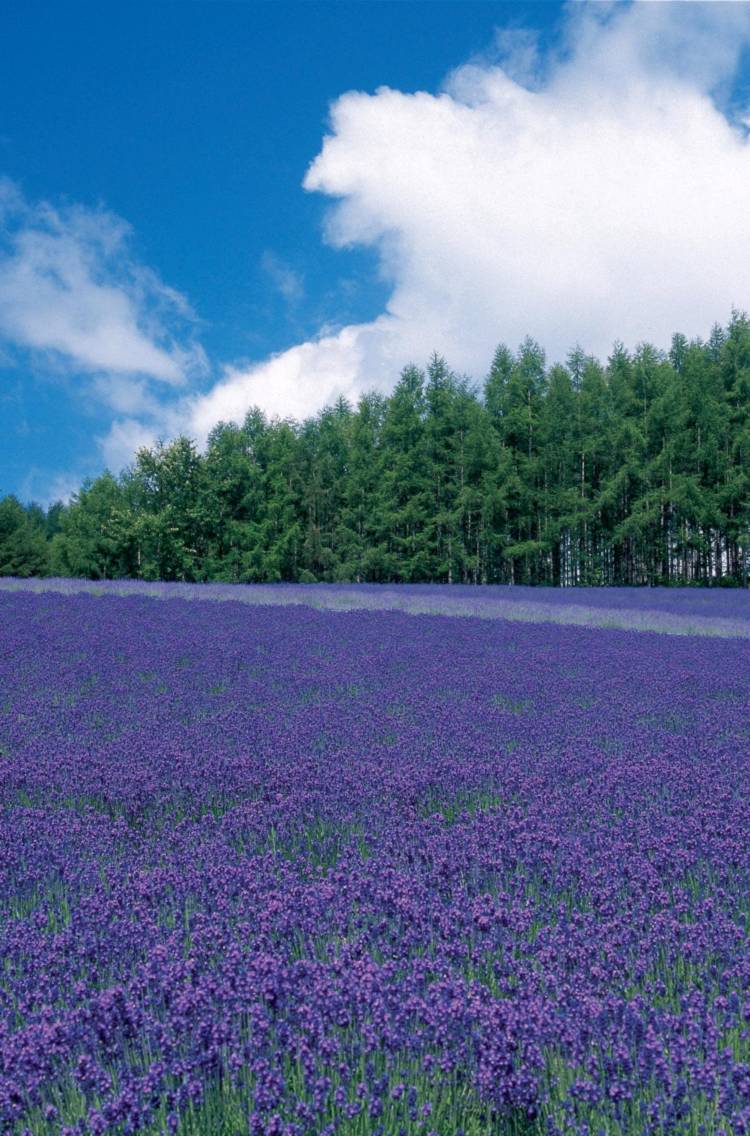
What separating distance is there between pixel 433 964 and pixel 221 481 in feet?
125

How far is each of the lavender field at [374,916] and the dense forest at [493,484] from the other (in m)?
28.7

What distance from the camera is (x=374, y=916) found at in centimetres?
270

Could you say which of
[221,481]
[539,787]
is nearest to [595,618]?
[539,787]

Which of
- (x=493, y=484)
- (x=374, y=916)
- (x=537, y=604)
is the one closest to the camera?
(x=374, y=916)

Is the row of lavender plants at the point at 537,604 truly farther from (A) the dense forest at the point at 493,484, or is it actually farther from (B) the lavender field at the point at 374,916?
(A) the dense forest at the point at 493,484

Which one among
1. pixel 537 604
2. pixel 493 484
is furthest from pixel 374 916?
pixel 493 484

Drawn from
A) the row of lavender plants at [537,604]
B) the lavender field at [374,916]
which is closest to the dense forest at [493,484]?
the row of lavender plants at [537,604]

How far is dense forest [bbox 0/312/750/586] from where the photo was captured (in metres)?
33.4

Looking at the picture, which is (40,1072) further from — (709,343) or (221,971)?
(709,343)

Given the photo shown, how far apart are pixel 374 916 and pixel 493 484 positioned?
32.6 meters

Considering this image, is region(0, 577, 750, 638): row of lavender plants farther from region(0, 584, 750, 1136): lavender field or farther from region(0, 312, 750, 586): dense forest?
region(0, 312, 750, 586): dense forest

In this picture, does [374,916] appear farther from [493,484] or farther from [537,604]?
[493,484]

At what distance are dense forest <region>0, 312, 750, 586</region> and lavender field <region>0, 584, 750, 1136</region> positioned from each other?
28699mm

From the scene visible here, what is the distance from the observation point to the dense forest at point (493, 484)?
33.4 metres
